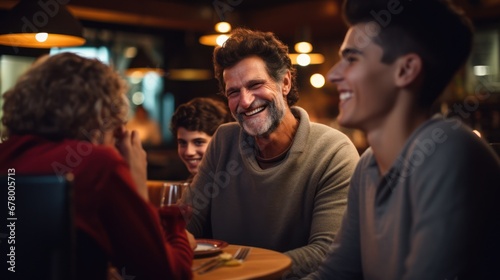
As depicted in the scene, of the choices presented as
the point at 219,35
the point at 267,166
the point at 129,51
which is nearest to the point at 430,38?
the point at 267,166

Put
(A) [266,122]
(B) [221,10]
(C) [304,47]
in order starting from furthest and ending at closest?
(B) [221,10] → (C) [304,47] → (A) [266,122]

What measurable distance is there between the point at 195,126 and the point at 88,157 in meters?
2.05

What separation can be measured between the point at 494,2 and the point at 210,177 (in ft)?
17.8

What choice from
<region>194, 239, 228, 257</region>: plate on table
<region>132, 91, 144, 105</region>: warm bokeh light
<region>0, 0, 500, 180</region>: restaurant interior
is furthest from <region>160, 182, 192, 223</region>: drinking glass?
<region>132, 91, 144, 105</region>: warm bokeh light

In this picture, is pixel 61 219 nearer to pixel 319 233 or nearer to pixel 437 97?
pixel 437 97

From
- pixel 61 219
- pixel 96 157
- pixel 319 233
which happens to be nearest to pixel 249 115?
pixel 319 233

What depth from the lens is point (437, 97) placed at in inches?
66.6

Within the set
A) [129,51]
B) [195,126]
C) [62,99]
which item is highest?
[129,51]

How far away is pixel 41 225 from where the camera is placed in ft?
4.26

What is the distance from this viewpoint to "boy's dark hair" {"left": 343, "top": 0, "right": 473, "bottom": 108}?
1.62 m

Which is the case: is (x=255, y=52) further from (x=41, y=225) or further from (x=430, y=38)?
(x=41, y=225)

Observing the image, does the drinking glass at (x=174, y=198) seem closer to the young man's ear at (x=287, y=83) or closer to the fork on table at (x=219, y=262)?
the fork on table at (x=219, y=262)

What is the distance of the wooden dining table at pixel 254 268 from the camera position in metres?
1.74

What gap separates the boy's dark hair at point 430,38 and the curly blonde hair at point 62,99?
0.73 metres
